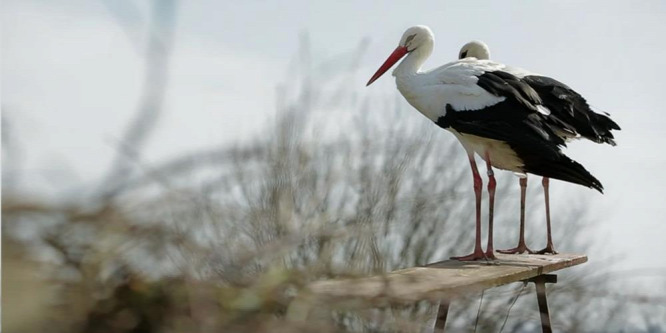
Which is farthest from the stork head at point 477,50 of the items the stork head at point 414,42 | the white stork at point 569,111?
the white stork at point 569,111

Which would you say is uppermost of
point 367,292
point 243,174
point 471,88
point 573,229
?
point 471,88

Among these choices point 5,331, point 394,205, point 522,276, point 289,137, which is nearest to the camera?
point 5,331

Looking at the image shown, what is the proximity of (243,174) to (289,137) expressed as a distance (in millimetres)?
430

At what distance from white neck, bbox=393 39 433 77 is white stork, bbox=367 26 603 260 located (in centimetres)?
10

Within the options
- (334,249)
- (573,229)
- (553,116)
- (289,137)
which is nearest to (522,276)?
(553,116)

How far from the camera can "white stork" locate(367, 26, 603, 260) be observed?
4297 millimetres

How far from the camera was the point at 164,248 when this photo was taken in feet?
2.27

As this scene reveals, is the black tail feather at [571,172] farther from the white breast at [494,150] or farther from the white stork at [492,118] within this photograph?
the white breast at [494,150]

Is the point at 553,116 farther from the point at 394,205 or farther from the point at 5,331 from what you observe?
the point at 5,331

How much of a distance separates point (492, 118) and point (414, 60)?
1.05m

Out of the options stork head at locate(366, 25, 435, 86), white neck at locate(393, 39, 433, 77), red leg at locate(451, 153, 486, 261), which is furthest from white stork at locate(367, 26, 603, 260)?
stork head at locate(366, 25, 435, 86)

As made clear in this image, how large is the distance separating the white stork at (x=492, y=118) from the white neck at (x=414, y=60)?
0.34 feet

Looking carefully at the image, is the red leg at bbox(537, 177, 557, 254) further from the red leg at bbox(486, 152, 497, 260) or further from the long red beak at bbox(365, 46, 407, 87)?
the long red beak at bbox(365, 46, 407, 87)

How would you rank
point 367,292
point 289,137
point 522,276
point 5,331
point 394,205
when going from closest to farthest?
point 5,331 < point 367,292 < point 394,205 < point 289,137 < point 522,276
